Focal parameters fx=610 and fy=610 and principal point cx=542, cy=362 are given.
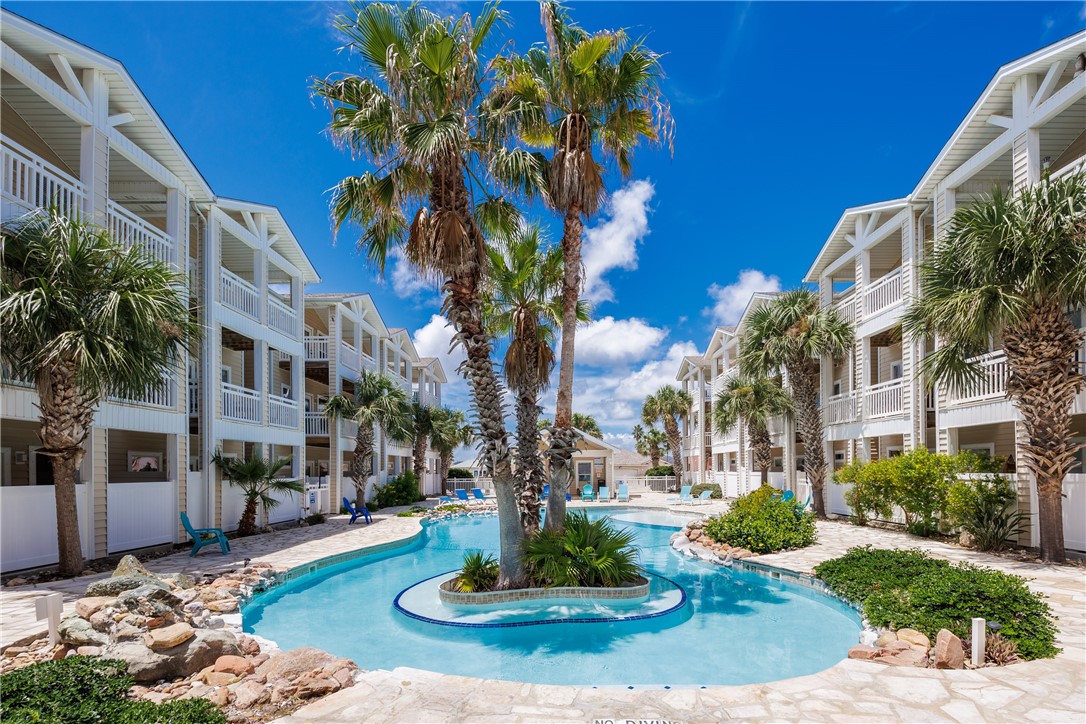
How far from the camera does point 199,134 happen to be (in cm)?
1619

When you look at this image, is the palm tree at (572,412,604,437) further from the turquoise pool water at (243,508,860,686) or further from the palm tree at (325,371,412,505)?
the turquoise pool water at (243,508,860,686)

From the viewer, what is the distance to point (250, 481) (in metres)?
16.4

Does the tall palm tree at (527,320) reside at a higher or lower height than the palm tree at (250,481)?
A: higher

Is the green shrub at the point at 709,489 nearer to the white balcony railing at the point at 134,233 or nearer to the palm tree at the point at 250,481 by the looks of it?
the palm tree at the point at 250,481

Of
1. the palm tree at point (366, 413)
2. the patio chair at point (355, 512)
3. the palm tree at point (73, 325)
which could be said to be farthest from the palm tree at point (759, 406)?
the palm tree at point (73, 325)

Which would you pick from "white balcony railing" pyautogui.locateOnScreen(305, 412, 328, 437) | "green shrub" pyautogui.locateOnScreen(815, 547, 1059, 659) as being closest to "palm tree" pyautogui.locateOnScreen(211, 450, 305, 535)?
"white balcony railing" pyautogui.locateOnScreen(305, 412, 328, 437)

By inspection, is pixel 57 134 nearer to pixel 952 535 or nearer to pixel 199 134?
pixel 199 134

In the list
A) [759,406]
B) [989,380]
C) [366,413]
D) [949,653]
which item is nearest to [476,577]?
[949,653]

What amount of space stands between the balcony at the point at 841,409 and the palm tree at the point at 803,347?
3.83 feet

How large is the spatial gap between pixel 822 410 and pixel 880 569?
557 inches

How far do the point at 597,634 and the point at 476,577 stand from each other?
103 inches

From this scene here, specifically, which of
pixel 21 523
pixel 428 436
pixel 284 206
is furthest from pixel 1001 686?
pixel 428 436

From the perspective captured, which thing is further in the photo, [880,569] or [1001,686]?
[880,569]

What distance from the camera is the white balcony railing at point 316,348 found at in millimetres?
24842
